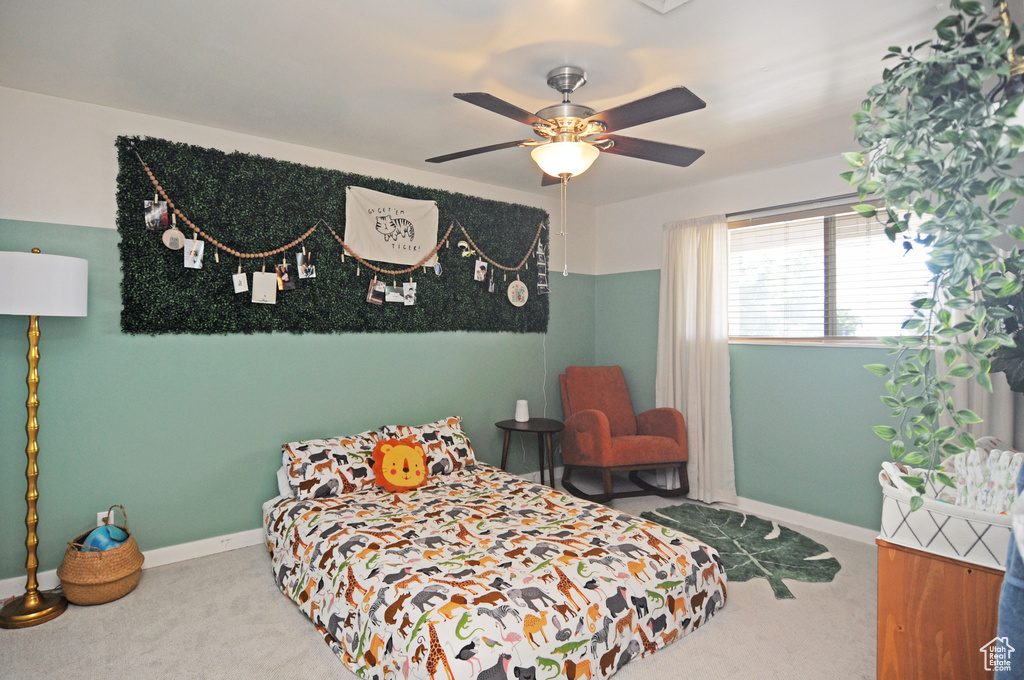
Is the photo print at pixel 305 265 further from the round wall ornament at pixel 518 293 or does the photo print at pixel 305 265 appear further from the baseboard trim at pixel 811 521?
the baseboard trim at pixel 811 521

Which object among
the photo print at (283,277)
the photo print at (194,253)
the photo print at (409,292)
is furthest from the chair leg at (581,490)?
the photo print at (194,253)

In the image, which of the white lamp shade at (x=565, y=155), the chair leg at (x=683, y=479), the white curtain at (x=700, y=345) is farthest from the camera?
the chair leg at (x=683, y=479)

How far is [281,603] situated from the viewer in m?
2.65

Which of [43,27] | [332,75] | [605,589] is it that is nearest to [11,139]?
[43,27]

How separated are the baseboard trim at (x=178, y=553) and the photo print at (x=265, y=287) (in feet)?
4.55

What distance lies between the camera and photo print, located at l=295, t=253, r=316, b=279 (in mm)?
3473

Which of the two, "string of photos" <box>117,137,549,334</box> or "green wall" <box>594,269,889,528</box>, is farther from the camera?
"green wall" <box>594,269,889,528</box>

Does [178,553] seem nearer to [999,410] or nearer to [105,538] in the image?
[105,538]

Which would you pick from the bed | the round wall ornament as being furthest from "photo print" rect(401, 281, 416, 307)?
the bed

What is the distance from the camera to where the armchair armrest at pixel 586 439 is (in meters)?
4.06

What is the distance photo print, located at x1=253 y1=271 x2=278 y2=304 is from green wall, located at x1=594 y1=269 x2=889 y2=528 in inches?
127

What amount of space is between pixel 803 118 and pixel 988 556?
250 cm

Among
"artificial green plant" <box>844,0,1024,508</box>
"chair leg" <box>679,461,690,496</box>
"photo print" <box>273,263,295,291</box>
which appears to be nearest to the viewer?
"artificial green plant" <box>844,0,1024,508</box>

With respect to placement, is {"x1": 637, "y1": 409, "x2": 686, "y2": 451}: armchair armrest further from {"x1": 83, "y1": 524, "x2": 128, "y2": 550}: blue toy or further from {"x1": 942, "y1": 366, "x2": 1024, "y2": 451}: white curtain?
{"x1": 83, "y1": 524, "x2": 128, "y2": 550}: blue toy
